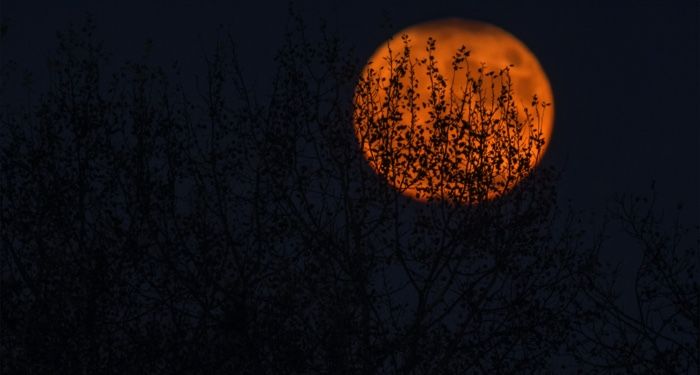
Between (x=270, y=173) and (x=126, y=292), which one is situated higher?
(x=270, y=173)

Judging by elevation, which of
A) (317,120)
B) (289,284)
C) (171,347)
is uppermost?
(317,120)

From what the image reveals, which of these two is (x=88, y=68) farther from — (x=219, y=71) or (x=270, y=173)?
(x=270, y=173)

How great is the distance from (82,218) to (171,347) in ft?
7.70

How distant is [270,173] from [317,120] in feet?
3.45

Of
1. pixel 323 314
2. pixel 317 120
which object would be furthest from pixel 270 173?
pixel 323 314

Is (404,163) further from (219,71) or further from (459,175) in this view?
(219,71)

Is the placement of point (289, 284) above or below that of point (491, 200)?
below

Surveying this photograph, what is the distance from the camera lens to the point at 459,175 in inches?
664

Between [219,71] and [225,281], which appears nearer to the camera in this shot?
[225,281]

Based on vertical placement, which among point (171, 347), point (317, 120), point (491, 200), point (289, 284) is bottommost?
point (171, 347)

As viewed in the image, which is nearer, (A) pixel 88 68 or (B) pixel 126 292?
(B) pixel 126 292

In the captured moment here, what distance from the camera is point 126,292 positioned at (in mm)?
15891

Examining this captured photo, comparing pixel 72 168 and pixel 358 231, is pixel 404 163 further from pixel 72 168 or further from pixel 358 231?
pixel 72 168

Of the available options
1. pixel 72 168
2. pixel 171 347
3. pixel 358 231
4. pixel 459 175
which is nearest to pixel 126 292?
pixel 171 347
